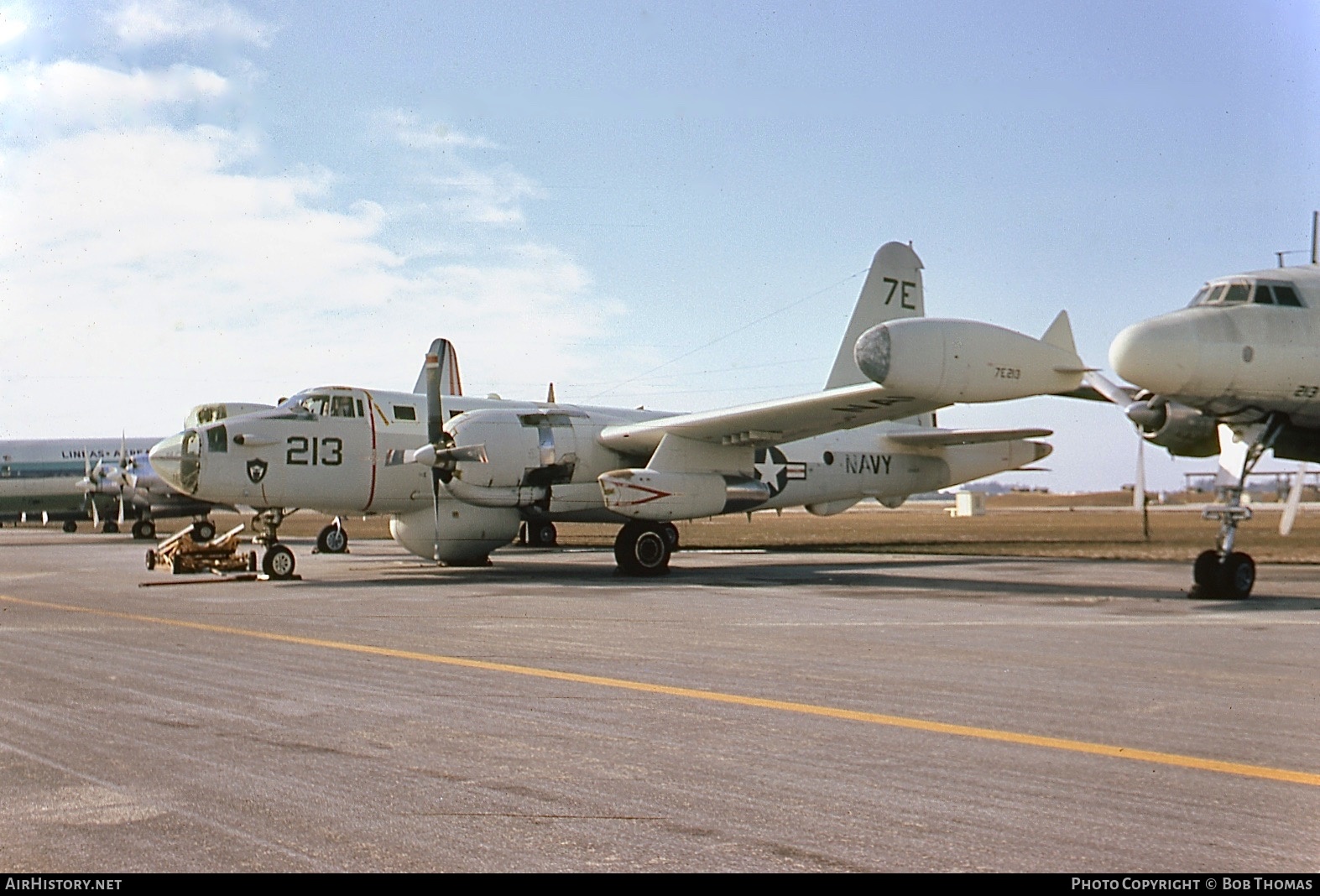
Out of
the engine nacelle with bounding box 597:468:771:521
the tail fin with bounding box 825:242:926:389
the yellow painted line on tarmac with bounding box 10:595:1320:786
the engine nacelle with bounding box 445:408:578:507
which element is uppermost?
the tail fin with bounding box 825:242:926:389

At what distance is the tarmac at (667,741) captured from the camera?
450 cm

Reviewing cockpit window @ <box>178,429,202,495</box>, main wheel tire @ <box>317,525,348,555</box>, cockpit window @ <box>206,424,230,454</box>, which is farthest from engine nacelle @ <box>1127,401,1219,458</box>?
main wheel tire @ <box>317,525,348,555</box>

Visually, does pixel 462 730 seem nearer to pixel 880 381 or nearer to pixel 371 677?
pixel 371 677

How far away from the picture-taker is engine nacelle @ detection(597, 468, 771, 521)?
20688mm

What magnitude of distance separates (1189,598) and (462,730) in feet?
39.2

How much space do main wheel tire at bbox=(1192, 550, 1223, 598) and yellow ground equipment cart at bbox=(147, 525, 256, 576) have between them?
17912mm

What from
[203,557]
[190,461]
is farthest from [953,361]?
[203,557]

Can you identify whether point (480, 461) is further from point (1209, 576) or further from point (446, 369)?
point (1209, 576)

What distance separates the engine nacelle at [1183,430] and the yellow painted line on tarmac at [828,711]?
1140 centimetres

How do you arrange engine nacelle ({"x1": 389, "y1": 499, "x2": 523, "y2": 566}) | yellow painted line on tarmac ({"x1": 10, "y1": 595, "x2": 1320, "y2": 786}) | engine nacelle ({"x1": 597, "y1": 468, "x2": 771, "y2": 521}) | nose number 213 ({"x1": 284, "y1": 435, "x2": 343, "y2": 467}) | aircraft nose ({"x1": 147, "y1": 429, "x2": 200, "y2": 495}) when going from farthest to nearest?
engine nacelle ({"x1": 389, "y1": 499, "x2": 523, "y2": 566}), nose number 213 ({"x1": 284, "y1": 435, "x2": 343, "y2": 467}), aircraft nose ({"x1": 147, "y1": 429, "x2": 200, "y2": 495}), engine nacelle ({"x1": 597, "y1": 468, "x2": 771, "y2": 521}), yellow painted line on tarmac ({"x1": 10, "y1": 595, "x2": 1320, "y2": 786})

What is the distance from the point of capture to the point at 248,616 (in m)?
14.0

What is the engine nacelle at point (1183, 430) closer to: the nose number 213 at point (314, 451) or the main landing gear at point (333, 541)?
the nose number 213 at point (314, 451)

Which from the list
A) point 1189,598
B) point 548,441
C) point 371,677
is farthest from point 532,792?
point 548,441

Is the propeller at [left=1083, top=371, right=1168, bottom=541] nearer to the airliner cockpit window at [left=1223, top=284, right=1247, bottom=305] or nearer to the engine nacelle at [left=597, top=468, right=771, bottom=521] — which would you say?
the airliner cockpit window at [left=1223, top=284, right=1247, bottom=305]
